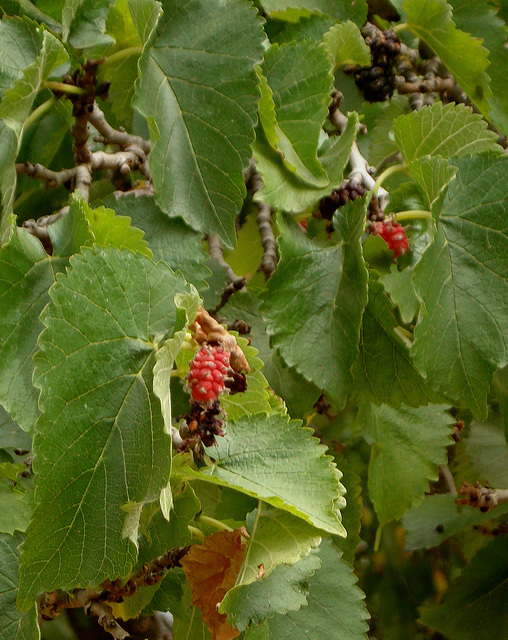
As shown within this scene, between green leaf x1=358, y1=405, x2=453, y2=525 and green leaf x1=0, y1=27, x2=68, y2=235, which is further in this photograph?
green leaf x1=358, y1=405, x2=453, y2=525

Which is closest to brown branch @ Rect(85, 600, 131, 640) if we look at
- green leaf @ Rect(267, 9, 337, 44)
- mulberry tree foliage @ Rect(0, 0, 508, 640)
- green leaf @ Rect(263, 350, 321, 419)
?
mulberry tree foliage @ Rect(0, 0, 508, 640)

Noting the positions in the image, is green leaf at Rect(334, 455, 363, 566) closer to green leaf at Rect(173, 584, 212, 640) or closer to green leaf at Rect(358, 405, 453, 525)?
green leaf at Rect(358, 405, 453, 525)

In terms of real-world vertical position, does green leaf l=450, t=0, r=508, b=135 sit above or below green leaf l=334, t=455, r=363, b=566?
above

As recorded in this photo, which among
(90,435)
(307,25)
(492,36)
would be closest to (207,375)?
(90,435)

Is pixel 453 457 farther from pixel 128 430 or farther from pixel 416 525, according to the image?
pixel 128 430

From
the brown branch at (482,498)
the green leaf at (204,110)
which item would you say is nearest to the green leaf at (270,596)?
the green leaf at (204,110)

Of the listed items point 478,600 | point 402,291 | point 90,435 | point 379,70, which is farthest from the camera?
point 478,600

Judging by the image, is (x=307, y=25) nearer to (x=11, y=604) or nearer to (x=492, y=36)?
(x=492, y=36)

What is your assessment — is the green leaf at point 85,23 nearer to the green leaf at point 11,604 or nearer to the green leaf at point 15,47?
the green leaf at point 15,47
